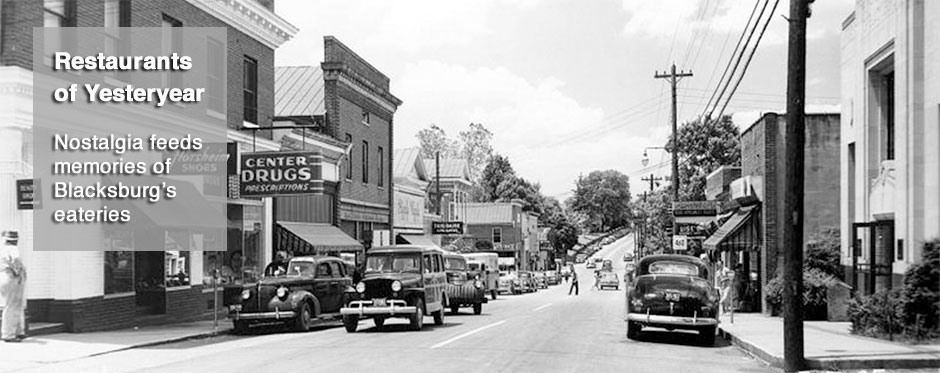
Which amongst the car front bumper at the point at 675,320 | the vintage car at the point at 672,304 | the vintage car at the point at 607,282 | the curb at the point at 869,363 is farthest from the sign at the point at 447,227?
the curb at the point at 869,363

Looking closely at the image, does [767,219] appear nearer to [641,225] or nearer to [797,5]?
[797,5]

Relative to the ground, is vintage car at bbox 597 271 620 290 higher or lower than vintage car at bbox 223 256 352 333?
lower

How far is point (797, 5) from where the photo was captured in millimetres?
14156

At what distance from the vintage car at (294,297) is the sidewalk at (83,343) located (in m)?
0.90

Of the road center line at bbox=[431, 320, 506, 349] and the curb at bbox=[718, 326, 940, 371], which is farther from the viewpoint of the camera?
the road center line at bbox=[431, 320, 506, 349]

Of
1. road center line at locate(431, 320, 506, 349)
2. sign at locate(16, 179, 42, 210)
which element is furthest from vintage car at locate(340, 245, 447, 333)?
sign at locate(16, 179, 42, 210)

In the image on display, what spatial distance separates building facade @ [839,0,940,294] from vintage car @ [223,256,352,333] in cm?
1271

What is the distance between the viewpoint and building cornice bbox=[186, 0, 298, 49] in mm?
27328

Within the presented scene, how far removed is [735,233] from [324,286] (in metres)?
15.5

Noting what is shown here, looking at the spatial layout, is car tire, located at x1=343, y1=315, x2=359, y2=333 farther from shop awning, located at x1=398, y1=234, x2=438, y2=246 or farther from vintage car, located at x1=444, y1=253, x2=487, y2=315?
shop awning, located at x1=398, y1=234, x2=438, y2=246

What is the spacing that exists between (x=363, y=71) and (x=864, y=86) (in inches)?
1017

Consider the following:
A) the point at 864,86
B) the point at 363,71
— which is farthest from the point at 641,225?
the point at 864,86

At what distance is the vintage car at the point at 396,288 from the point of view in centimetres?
2098

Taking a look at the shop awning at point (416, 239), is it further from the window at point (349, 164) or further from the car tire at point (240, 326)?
the car tire at point (240, 326)
